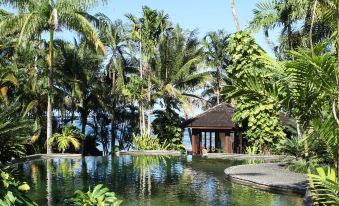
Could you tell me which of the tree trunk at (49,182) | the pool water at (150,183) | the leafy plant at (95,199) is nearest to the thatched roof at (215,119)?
the pool water at (150,183)

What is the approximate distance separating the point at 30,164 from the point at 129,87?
1028 cm

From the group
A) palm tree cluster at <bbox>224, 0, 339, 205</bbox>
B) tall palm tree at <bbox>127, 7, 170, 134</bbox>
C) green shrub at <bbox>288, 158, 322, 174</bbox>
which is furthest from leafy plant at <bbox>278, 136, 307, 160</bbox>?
tall palm tree at <bbox>127, 7, 170, 134</bbox>

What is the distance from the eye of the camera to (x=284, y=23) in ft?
68.7

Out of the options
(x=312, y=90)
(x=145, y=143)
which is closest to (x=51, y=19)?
(x=145, y=143)

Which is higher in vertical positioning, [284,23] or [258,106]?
[284,23]

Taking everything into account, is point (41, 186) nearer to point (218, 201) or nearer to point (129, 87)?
point (218, 201)

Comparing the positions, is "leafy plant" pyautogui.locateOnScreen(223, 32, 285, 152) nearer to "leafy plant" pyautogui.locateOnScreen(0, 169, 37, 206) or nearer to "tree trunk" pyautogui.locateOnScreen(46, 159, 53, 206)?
"tree trunk" pyautogui.locateOnScreen(46, 159, 53, 206)

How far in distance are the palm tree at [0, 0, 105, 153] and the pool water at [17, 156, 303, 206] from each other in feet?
18.9

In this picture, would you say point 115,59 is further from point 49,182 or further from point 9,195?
point 9,195

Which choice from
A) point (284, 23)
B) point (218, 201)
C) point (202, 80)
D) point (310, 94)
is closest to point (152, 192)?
point (218, 201)

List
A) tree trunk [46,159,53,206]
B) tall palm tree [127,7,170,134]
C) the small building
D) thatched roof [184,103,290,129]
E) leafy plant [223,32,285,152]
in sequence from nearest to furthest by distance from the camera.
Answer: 1. tree trunk [46,159,53,206]
2. leafy plant [223,32,285,152]
3. thatched roof [184,103,290,129]
4. the small building
5. tall palm tree [127,7,170,134]

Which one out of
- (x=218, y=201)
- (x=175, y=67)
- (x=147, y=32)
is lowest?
(x=218, y=201)

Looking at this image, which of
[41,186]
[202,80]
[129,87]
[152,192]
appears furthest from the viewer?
[202,80]

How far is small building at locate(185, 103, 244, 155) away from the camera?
26.8 meters
